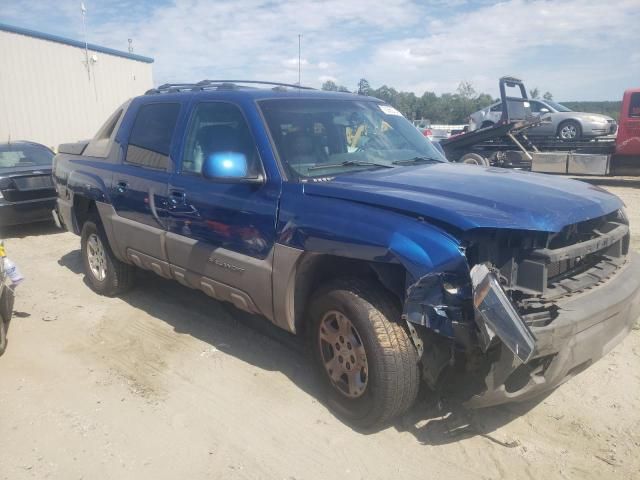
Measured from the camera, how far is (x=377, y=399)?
2.97 metres

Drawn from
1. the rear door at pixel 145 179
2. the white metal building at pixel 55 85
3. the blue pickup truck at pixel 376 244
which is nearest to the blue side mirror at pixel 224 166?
the blue pickup truck at pixel 376 244

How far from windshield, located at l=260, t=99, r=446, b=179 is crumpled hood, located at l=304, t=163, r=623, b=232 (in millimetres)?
200

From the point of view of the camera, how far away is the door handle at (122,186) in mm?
4800

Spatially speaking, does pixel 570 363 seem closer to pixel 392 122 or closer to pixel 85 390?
pixel 392 122

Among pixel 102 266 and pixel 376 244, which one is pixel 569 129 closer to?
pixel 102 266

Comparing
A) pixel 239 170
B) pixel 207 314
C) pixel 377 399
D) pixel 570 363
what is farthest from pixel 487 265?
pixel 207 314

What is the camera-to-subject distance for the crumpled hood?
8.86 ft

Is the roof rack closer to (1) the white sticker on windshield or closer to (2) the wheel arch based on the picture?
(1) the white sticker on windshield

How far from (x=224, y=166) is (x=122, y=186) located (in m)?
1.89

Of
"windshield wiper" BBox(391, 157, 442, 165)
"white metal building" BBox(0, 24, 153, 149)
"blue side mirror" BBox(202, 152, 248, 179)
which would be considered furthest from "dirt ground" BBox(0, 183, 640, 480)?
"white metal building" BBox(0, 24, 153, 149)

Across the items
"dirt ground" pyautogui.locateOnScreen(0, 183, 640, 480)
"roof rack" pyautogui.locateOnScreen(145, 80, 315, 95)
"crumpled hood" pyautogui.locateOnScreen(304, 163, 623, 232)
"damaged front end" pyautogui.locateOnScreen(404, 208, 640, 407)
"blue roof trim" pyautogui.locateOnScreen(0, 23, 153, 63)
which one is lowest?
"dirt ground" pyautogui.locateOnScreen(0, 183, 640, 480)

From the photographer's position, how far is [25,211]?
8.35 meters

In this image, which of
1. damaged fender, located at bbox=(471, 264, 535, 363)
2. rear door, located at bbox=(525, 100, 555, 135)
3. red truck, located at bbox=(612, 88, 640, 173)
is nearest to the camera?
damaged fender, located at bbox=(471, 264, 535, 363)

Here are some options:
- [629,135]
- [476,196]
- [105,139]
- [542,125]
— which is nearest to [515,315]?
[476,196]
